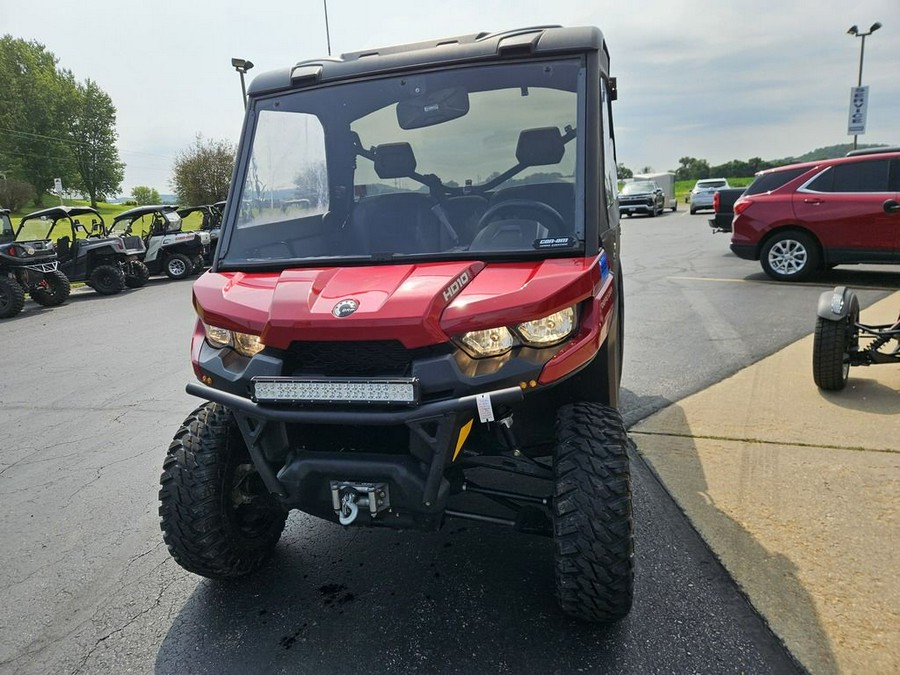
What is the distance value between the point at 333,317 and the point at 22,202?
56.7 meters

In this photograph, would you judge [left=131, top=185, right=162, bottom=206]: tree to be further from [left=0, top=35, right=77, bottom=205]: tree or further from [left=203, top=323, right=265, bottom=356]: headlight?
[left=203, top=323, right=265, bottom=356]: headlight

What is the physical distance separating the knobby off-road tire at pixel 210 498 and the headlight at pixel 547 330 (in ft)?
4.09

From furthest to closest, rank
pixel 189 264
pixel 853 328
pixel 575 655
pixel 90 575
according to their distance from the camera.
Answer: pixel 189 264
pixel 853 328
pixel 90 575
pixel 575 655

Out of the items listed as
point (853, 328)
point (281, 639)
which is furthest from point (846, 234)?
point (281, 639)

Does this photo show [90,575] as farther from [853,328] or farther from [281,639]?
[853,328]

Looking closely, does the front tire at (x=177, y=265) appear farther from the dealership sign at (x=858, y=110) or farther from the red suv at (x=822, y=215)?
the dealership sign at (x=858, y=110)

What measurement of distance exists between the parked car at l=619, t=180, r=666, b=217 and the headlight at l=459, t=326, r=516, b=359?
92.3 ft

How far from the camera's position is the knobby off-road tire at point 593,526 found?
219 centimetres

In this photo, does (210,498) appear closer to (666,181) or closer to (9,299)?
(9,299)

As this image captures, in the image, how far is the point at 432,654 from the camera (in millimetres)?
2371

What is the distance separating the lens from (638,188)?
2947 centimetres

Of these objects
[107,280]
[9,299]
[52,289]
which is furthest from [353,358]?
[107,280]

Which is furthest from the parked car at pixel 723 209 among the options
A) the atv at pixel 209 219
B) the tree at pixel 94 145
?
the tree at pixel 94 145

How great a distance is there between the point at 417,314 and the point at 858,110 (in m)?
28.0
